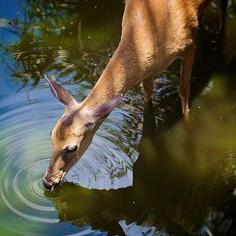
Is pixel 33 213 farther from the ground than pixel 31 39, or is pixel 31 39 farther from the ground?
pixel 31 39

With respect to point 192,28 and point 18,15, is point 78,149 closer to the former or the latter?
point 192,28

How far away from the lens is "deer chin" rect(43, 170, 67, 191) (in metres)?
4.70

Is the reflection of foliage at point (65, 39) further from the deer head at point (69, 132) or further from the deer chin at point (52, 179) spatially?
the deer chin at point (52, 179)

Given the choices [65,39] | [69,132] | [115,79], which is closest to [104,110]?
[69,132]

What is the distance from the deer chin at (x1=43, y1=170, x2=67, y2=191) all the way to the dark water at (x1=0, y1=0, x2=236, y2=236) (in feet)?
0.89

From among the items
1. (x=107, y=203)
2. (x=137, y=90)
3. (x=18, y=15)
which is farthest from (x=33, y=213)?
(x=18, y=15)

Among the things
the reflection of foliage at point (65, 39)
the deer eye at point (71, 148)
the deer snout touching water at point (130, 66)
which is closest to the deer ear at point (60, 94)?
the deer snout touching water at point (130, 66)

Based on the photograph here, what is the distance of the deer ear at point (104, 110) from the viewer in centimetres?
440

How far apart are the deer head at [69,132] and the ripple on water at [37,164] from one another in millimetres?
336

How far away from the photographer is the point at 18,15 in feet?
24.7

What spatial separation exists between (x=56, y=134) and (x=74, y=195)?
0.75 meters

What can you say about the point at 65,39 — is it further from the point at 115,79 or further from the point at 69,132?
the point at 69,132

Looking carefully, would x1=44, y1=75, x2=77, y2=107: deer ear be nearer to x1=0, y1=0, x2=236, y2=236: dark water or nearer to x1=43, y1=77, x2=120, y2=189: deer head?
x1=43, y1=77, x2=120, y2=189: deer head

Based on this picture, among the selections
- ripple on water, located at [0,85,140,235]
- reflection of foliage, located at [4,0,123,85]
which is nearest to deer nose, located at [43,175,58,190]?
ripple on water, located at [0,85,140,235]
